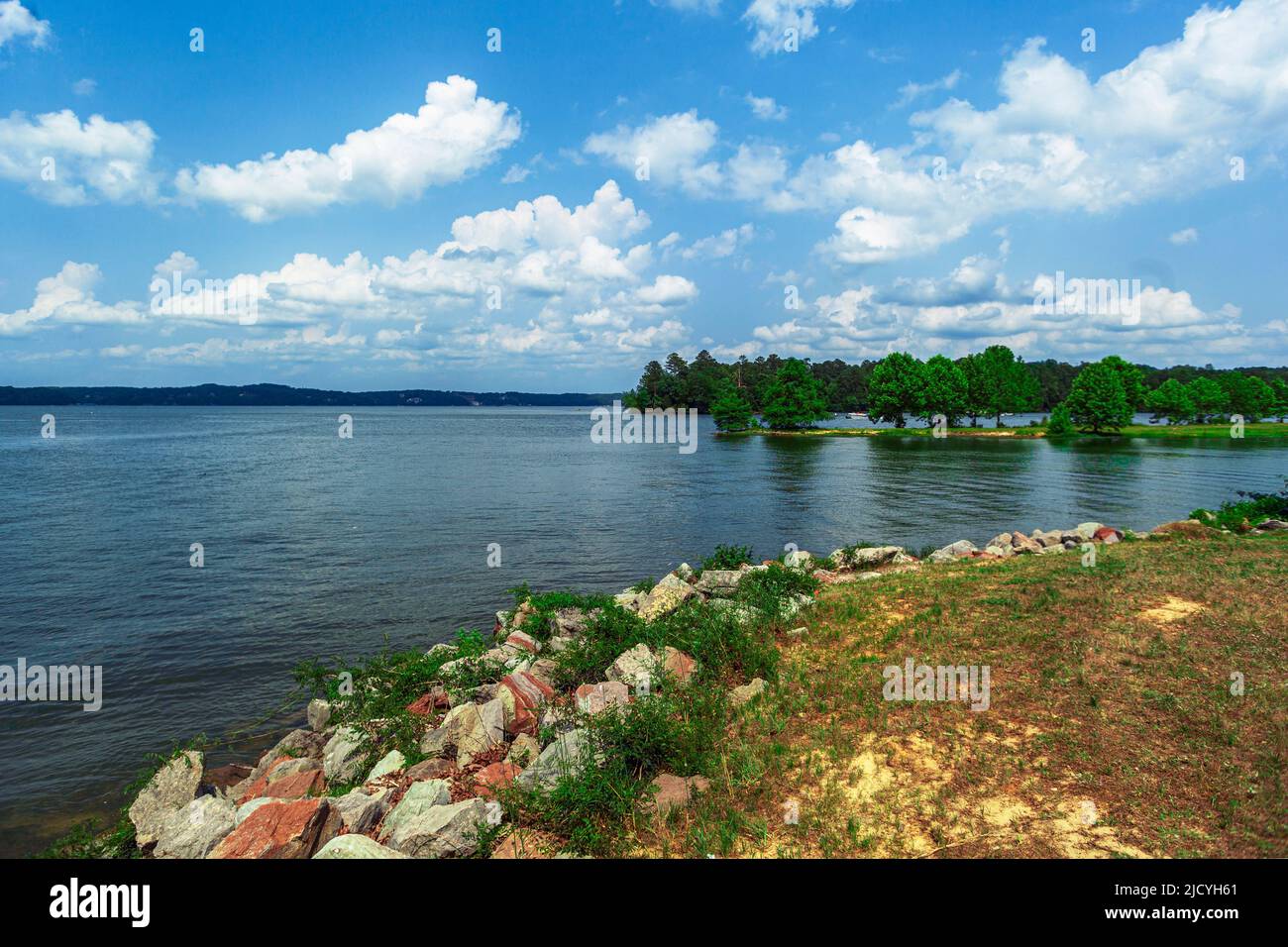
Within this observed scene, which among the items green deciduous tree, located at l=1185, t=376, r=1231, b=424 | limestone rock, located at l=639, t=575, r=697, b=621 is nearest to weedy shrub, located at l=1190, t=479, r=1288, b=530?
limestone rock, located at l=639, t=575, r=697, b=621

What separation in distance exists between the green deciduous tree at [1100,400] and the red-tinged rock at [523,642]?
10152cm

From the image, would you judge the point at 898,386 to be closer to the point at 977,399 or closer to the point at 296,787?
the point at 977,399

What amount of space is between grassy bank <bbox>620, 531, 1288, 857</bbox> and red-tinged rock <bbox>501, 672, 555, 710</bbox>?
344 cm

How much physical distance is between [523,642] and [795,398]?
103 metres

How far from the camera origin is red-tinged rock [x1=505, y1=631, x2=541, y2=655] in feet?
42.9

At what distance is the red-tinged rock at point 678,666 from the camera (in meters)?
9.77

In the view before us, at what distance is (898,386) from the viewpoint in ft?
356

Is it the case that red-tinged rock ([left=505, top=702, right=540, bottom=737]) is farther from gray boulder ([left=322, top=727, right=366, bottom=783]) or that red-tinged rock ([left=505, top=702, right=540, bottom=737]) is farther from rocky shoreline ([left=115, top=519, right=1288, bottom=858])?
gray boulder ([left=322, top=727, right=366, bottom=783])

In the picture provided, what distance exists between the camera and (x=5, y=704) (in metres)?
13.4

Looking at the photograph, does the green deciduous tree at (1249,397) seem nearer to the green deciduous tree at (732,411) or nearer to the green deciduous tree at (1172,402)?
the green deciduous tree at (1172,402)

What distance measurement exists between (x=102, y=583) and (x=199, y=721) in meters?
11.9

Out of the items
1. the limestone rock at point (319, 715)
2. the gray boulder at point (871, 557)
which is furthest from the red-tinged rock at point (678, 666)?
the gray boulder at point (871, 557)

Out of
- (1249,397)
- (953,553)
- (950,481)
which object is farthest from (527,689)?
(1249,397)
